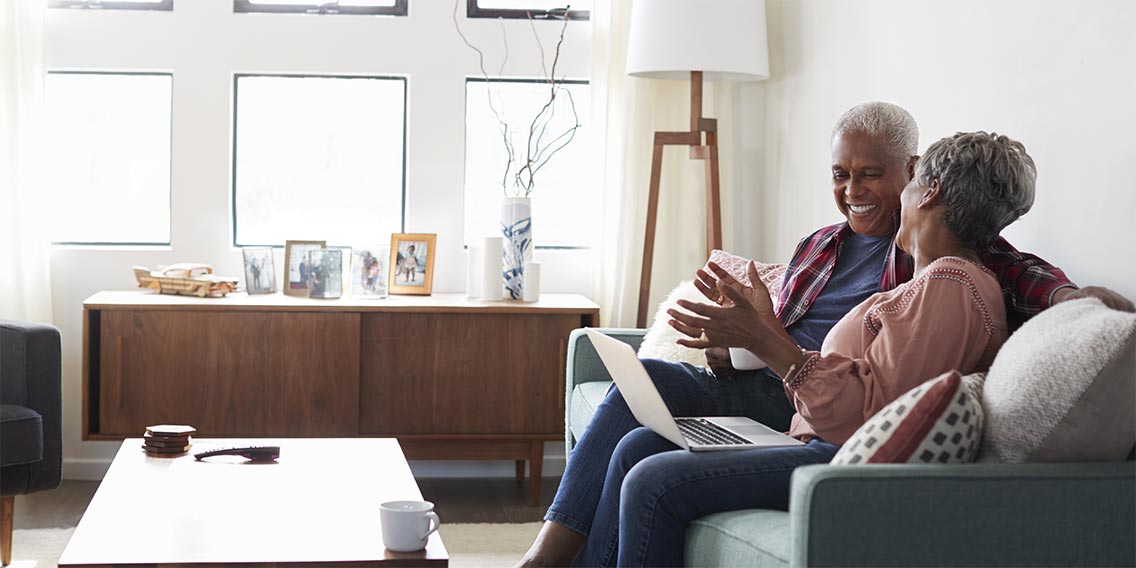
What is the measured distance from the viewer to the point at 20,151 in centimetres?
372

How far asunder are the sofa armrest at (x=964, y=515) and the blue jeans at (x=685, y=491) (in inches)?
16.0

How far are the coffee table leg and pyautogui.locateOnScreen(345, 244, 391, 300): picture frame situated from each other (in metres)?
0.71

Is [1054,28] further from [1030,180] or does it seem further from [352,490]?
[352,490]

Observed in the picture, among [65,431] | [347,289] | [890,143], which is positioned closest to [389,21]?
[347,289]

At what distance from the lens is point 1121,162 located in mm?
2027

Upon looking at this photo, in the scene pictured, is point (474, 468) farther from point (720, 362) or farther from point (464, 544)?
point (720, 362)

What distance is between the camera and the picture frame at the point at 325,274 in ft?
12.0

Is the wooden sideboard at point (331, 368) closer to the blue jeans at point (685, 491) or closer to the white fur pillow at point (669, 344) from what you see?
the white fur pillow at point (669, 344)

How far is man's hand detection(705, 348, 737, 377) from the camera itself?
2492mm

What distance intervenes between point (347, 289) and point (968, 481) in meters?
2.75

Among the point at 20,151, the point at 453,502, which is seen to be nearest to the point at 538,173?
the point at 453,502

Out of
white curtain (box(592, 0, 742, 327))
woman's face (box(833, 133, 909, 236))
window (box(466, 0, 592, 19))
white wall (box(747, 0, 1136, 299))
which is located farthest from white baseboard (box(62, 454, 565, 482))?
woman's face (box(833, 133, 909, 236))

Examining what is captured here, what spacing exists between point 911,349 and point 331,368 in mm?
2145

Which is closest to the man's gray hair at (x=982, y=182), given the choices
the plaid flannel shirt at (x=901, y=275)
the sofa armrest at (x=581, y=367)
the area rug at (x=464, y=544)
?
the plaid flannel shirt at (x=901, y=275)
